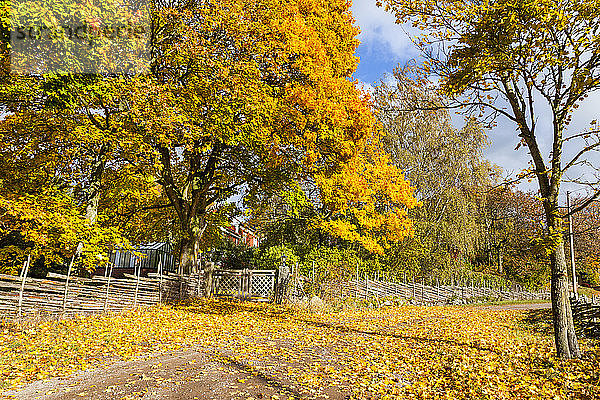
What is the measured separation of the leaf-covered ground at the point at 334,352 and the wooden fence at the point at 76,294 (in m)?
0.56

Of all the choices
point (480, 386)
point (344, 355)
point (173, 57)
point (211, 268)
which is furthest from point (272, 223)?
point (480, 386)

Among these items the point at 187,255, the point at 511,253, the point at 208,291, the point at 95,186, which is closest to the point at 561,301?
the point at 208,291

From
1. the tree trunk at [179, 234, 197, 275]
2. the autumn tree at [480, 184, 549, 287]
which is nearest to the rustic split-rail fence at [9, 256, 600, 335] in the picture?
the tree trunk at [179, 234, 197, 275]

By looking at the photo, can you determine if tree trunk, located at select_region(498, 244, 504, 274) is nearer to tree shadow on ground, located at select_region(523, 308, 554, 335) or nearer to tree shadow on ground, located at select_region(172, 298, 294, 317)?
tree shadow on ground, located at select_region(523, 308, 554, 335)

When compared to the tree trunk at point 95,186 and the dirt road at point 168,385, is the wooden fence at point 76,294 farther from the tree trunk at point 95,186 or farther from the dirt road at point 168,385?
the dirt road at point 168,385

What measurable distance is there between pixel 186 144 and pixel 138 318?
5.90 meters

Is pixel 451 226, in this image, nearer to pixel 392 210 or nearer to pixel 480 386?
pixel 392 210

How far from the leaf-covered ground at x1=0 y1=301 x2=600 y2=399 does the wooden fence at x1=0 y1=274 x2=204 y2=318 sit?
0.56m

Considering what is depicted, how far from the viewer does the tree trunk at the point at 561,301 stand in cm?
811

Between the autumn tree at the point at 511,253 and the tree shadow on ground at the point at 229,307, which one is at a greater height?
the autumn tree at the point at 511,253

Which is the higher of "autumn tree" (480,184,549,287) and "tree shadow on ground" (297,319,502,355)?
"autumn tree" (480,184,549,287)

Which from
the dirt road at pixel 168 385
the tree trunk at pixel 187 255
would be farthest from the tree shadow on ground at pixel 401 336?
the tree trunk at pixel 187 255

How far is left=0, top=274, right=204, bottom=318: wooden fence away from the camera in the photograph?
32.1 feet

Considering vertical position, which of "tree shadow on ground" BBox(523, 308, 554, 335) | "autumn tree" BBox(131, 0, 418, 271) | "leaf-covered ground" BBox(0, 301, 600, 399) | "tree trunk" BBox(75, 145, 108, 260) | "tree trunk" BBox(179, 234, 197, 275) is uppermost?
"autumn tree" BBox(131, 0, 418, 271)
